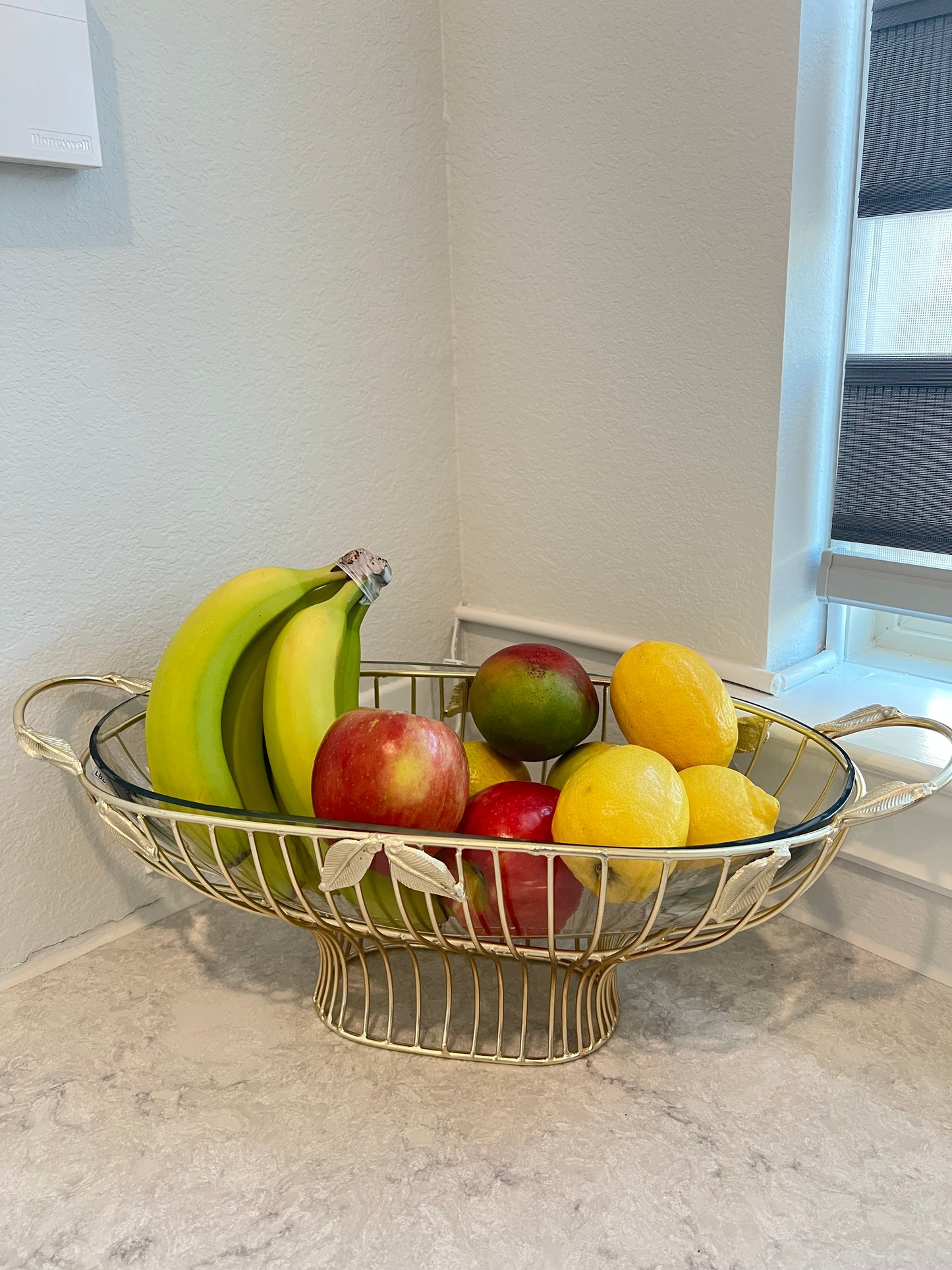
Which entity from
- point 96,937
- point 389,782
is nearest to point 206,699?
point 389,782

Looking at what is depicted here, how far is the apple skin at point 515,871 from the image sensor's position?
1.84ft

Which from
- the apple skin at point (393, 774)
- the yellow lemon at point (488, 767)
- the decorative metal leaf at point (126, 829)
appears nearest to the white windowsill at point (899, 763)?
the yellow lemon at point (488, 767)

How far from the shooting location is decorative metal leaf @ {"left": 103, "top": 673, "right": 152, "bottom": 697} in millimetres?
744

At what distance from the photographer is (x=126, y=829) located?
64cm

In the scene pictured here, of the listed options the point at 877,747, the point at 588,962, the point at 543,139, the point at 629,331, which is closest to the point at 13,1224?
the point at 588,962

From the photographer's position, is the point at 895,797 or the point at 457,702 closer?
the point at 895,797

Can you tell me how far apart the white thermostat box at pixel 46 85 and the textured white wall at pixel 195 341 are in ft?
0.10

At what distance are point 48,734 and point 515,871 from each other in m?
0.40

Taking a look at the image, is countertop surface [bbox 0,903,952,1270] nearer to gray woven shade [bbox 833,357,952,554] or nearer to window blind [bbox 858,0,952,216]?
gray woven shade [bbox 833,357,952,554]

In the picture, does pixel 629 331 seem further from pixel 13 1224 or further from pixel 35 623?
pixel 13 1224

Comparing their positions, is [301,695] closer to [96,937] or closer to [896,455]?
[96,937]

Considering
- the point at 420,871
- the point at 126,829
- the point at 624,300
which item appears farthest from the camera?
the point at 624,300

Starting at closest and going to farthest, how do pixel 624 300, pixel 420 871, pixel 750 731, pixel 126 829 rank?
pixel 420 871 < pixel 126 829 < pixel 750 731 < pixel 624 300

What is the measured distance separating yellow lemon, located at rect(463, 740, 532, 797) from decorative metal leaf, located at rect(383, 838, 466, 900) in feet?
0.46
